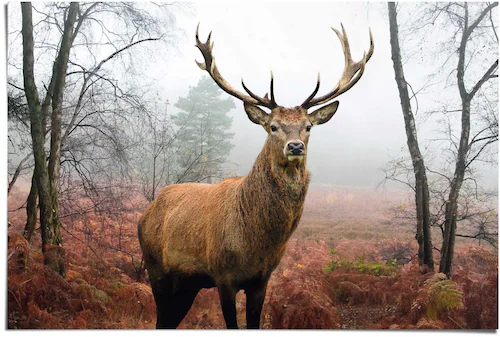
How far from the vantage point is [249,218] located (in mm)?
3154

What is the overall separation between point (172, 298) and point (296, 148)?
1.95 m

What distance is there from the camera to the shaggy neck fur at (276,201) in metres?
3.07

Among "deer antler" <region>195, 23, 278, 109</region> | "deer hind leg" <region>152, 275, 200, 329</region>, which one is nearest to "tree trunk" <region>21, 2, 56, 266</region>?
"deer hind leg" <region>152, 275, 200, 329</region>

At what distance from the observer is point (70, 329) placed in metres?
4.01

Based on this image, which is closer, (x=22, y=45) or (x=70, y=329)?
(x=70, y=329)

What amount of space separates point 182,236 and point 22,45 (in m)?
2.69

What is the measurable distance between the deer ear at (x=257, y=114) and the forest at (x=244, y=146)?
1.19 meters

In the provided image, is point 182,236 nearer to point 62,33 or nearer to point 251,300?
point 251,300

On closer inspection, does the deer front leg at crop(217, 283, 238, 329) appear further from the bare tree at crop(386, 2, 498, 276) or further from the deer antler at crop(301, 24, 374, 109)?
the bare tree at crop(386, 2, 498, 276)

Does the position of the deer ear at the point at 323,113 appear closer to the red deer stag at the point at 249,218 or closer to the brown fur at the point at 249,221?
the red deer stag at the point at 249,218

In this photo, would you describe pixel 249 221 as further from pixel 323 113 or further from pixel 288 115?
pixel 323 113

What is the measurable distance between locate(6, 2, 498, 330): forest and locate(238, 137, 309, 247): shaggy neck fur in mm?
1269

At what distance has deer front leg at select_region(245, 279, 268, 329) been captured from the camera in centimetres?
327

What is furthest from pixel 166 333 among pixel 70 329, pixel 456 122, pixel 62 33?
pixel 456 122
